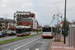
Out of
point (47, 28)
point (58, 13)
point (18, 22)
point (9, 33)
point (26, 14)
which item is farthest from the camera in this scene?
point (26, 14)

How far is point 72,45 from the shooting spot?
1439 cm

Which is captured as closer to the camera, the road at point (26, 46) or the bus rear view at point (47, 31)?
the road at point (26, 46)

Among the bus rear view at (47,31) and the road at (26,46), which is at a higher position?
the bus rear view at (47,31)

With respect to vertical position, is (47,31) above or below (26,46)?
above

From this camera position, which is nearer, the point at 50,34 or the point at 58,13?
the point at 50,34

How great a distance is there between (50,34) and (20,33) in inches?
475

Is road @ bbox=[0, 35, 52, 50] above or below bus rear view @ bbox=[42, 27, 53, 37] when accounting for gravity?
below

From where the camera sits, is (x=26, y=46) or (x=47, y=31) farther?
(x=47, y=31)

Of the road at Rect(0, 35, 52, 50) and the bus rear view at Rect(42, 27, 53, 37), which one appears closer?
the road at Rect(0, 35, 52, 50)

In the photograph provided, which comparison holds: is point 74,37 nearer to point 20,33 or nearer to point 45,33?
point 45,33

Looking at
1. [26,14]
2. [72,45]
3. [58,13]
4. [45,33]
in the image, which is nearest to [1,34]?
[45,33]

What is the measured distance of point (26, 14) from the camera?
135875 mm

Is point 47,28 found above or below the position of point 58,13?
below

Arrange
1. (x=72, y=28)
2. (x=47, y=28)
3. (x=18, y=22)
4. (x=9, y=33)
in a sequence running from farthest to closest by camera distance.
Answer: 1. (x=18, y=22)
2. (x=9, y=33)
3. (x=47, y=28)
4. (x=72, y=28)
